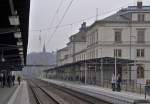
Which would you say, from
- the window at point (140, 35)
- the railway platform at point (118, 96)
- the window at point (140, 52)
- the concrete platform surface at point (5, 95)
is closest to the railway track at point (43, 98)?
the concrete platform surface at point (5, 95)

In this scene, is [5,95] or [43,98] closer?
[5,95]

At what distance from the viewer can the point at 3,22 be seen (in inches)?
1130

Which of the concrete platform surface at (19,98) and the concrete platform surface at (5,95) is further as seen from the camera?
the concrete platform surface at (5,95)

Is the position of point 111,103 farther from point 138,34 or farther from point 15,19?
point 138,34

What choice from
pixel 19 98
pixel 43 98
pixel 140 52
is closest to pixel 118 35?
pixel 140 52

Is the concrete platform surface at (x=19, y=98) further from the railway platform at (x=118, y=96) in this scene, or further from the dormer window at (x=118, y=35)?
the dormer window at (x=118, y=35)

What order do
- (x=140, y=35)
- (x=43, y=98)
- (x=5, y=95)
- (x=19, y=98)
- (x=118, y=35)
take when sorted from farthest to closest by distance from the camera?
(x=118, y=35)
(x=140, y=35)
(x=43, y=98)
(x=5, y=95)
(x=19, y=98)

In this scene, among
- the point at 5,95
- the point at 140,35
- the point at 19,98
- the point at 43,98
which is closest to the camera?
the point at 19,98

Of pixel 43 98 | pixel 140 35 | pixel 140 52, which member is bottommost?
pixel 43 98

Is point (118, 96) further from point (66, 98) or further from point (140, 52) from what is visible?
point (140, 52)

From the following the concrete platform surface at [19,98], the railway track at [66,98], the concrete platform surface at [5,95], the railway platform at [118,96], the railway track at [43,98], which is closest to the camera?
the railway platform at [118,96]

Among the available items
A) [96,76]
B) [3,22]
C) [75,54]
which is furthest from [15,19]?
[75,54]

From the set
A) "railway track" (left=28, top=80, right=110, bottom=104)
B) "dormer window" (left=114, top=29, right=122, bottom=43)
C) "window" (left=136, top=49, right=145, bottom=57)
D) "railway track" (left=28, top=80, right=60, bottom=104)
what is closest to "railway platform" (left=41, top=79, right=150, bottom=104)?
"railway track" (left=28, top=80, right=110, bottom=104)

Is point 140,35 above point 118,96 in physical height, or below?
above
